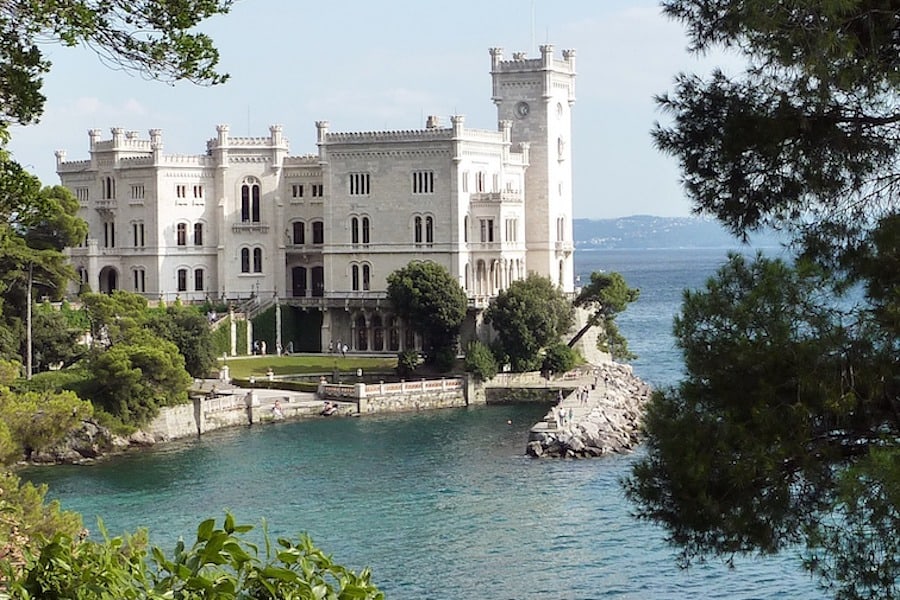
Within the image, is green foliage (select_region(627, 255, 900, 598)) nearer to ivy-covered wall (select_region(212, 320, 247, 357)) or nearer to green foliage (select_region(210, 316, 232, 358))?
ivy-covered wall (select_region(212, 320, 247, 357))

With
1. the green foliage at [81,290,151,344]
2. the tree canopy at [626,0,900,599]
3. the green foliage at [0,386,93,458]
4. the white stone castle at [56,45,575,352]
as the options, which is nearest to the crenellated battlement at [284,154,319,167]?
the white stone castle at [56,45,575,352]

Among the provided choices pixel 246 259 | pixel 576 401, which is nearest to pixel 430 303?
pixel 576 401

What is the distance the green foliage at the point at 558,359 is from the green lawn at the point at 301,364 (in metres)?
5.77

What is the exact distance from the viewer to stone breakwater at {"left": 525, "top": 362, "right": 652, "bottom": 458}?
145 ft

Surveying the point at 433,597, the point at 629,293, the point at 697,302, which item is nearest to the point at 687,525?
the point at 697,302

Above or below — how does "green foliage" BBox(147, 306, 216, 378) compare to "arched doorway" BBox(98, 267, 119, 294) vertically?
below

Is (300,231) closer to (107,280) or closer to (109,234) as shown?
(109,234)

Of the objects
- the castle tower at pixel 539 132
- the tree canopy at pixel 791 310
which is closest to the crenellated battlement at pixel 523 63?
the castle tower at pixel 539 132

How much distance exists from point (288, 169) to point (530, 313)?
14077mm

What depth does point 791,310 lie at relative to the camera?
14031 mm

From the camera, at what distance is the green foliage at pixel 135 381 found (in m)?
45.6

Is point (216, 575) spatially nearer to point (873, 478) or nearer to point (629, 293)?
point (873, 478)

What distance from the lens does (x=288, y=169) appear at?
6562cm

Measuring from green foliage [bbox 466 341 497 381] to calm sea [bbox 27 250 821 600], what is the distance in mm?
4145
